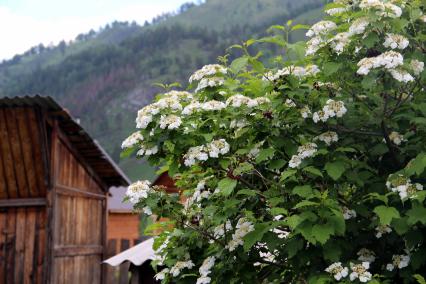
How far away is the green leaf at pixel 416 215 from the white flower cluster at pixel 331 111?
87 centimetres

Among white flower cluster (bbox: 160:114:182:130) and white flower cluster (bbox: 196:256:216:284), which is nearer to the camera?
white flower cluster (bbox: 160:114:182:130)

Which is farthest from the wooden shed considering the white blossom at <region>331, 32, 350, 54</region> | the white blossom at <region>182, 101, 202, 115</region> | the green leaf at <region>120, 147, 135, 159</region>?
the white blossom at <region>331, 32, 350, 54</region>

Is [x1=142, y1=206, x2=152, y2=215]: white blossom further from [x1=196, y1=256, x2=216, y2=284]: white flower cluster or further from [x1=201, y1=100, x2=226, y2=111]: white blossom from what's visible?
[x1=201, y1=100, x2=226, y2=111]: white blossom

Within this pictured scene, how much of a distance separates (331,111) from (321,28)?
732mm

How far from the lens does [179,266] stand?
16.9 feet

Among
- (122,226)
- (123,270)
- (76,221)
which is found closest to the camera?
(76,221)

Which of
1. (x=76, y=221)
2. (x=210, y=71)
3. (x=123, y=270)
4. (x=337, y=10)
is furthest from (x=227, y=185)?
(x=123, y=270)

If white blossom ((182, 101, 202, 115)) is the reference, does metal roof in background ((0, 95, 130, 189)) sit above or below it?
below

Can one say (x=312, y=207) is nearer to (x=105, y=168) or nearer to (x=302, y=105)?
(x=302, y=105)

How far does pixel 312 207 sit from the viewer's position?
4.19 metres

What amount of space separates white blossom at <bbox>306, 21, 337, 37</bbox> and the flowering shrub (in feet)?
0.04

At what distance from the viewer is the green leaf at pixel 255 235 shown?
14.3 feet

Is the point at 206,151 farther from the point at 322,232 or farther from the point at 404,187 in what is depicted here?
the point at 404,187

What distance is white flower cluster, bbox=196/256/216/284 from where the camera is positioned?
16.0 ft
